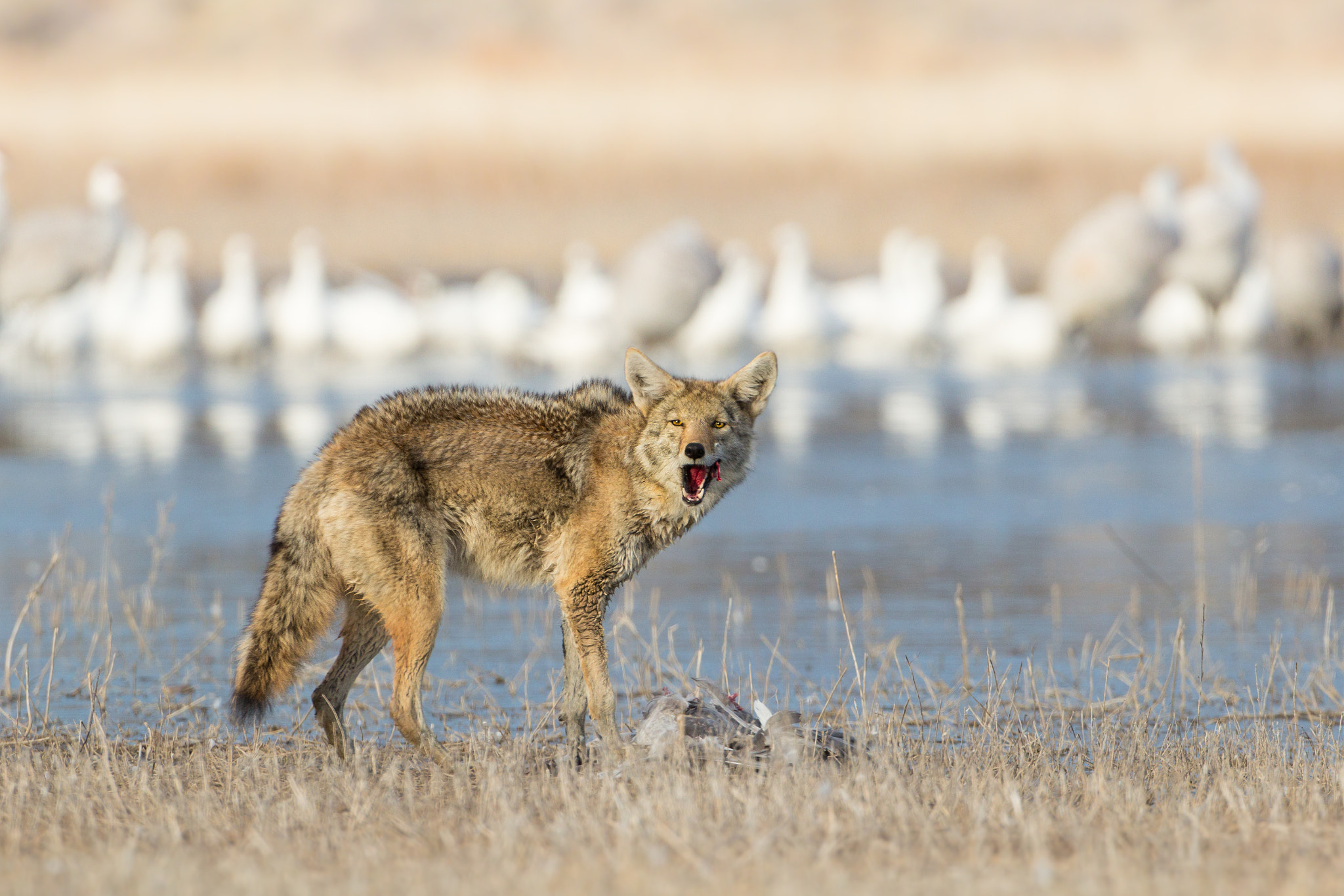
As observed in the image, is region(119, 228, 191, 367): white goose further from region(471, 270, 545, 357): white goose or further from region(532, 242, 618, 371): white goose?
region(532, 242, 618, 371): white goose

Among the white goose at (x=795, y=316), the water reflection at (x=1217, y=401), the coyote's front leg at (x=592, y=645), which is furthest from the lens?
the white goose at (x=795, y=316)

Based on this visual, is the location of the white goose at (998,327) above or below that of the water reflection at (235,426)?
above

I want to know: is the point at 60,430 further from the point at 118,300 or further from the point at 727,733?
the point at 727,733

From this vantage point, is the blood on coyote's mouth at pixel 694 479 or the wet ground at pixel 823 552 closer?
the blood on coyote's mouth at pixel 694 479

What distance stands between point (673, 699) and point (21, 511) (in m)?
7.90

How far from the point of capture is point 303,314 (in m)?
30.2

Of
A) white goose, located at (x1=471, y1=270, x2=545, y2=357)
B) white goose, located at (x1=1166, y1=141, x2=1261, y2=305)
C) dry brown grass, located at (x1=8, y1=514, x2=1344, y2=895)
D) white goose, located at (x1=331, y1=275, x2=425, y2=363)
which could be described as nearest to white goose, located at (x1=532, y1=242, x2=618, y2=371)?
white goose, located at (x1=471, y1=270, x2=545, y2=357)

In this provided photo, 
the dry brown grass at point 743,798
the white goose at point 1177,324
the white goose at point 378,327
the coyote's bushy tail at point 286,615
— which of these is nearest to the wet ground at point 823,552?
the dry brown grass at point 743,798

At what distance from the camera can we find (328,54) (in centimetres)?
6850

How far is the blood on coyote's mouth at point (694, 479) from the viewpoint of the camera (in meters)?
6.89

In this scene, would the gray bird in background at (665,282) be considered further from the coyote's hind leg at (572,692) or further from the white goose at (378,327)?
the coyote's hind leg at (572,692)

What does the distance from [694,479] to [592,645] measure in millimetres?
702

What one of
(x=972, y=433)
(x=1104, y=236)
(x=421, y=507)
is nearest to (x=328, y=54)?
(x=1104, y=236)

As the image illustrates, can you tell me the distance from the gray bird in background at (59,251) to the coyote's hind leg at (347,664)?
17991 mm
